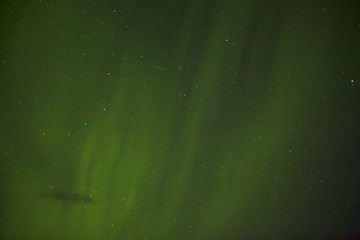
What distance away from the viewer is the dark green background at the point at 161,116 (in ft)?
Result: 4.61

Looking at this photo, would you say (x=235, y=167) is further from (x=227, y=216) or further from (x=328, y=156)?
(x=328, y=156)

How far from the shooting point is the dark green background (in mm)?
1405

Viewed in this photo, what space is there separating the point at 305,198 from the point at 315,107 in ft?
1.82

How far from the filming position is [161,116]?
151 centimetres

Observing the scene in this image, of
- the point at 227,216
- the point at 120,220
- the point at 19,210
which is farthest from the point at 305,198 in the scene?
the point at 19,210

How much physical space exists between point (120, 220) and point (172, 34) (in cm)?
103

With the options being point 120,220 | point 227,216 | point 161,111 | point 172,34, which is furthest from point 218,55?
point 120,220

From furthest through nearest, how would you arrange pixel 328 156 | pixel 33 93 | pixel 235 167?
pixel 328 156 → pixel 235 167 → pixel 33 93

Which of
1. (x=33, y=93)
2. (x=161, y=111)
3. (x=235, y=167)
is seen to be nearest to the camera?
(x=33, y=93)

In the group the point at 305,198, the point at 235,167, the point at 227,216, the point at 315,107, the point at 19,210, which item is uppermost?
the point at 315,107

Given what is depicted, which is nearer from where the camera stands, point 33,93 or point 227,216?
point 33,93

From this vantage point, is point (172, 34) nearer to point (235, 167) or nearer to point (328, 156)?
point (235, 167)

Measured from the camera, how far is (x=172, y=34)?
1466 millimetres

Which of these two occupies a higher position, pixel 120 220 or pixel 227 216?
pixel 227 216
